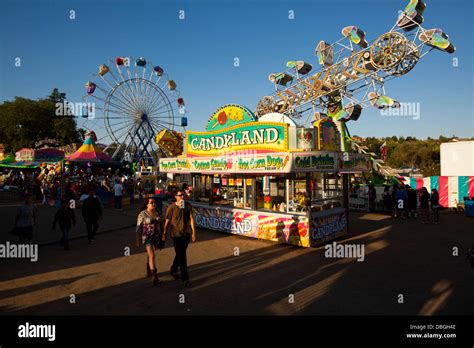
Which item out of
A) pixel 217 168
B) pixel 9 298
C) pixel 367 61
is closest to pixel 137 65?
pixel 367 61

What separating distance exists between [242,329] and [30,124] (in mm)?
58880

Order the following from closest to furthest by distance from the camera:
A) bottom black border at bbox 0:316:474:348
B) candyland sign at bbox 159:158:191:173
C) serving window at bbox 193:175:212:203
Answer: bottom black border at bbox 0:316:474:348 → serving window at bbox 193:175:212:203 → candyland sign at bbox 159:158:191:173

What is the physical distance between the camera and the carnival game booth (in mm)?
8562

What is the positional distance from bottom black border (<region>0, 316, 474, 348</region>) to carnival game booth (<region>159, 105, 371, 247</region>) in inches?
165

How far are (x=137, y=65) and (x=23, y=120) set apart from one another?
31.4 metres

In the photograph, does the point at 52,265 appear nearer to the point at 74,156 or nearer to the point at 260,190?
the point at 260,190

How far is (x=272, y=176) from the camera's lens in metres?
9.77

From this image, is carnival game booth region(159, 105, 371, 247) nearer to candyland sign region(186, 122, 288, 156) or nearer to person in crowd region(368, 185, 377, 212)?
candyland sign region(186, 122, 288, 156)

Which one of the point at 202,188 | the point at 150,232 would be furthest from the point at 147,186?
the point at 150,232

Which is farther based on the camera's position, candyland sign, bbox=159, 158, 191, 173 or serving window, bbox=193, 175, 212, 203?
candyland sign, bbox=159, 158, 191, 173

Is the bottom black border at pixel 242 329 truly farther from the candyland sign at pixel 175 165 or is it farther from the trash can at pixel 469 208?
the trash can at pixel 469 208

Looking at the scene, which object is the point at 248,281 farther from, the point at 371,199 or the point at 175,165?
the point at 371,199

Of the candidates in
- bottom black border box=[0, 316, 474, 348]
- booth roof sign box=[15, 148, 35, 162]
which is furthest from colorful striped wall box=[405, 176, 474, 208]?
booth roof sign box=[15, 148, 35, 162]

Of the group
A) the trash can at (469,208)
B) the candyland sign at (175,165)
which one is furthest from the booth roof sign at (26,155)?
the trash can at (469,208)
